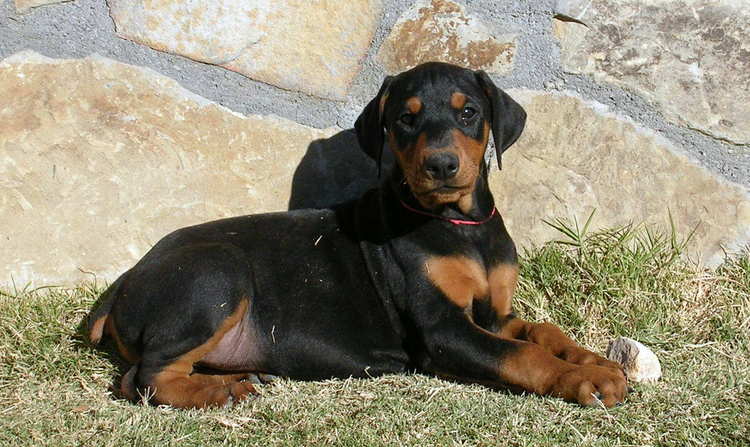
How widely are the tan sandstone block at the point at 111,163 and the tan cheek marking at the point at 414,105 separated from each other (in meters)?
1.03

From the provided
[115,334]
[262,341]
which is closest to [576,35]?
[262,341]

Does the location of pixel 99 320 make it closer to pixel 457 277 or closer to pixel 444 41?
pixel 457 277

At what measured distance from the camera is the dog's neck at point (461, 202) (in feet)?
15.9

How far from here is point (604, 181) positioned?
18.0ft

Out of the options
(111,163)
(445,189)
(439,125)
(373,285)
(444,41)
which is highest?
(444,41)

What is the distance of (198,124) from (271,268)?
1072 millimetres

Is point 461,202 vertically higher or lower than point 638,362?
higher

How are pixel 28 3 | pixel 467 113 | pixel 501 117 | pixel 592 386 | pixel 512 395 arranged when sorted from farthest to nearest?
pixel 28 3, pixel 501 117, pixel 467 113, pixel 512 395, pixel 592 386

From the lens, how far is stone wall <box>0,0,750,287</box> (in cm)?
526

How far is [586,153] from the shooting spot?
546 centimetres

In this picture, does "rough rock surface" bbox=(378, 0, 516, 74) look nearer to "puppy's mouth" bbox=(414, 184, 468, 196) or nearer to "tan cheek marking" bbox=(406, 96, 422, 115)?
"tan cheek marking" bbox=(406, 96, 422, 115)

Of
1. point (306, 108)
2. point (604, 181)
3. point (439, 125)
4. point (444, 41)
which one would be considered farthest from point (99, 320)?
point (604, 181)

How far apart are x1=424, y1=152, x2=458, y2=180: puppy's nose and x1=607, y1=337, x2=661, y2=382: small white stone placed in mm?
1235

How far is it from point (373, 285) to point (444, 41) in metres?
1.56
